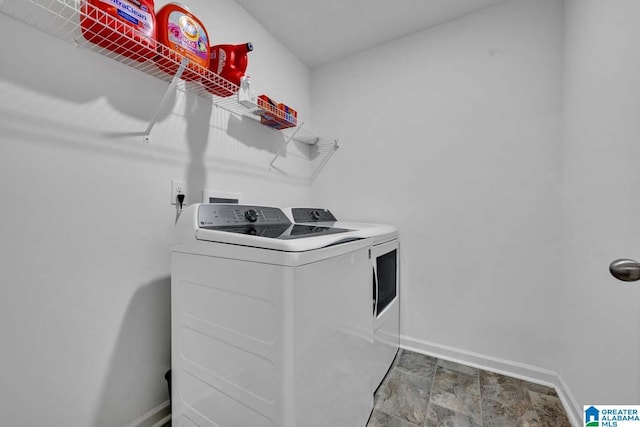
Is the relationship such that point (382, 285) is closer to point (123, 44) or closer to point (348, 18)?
point (123, 44)

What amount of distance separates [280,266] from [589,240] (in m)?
1.52

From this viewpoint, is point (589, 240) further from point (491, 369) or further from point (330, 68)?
point (330, 68)

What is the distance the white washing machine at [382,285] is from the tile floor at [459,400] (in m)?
0.14

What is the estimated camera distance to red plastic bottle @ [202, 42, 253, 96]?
140cm

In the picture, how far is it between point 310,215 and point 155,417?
143 centimetres

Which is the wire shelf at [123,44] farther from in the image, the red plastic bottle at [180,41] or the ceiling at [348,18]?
the ceiling at [348,18]

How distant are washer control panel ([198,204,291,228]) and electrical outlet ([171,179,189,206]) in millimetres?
299

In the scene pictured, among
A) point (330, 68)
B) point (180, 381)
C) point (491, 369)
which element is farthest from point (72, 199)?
point (491, 369)

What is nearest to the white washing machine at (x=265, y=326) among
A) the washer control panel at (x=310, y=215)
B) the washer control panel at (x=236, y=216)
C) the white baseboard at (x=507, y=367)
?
the washer control panel at (x=236, y=216)

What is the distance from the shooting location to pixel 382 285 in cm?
178

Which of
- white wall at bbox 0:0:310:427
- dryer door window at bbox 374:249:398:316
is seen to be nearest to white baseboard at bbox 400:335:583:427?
dryer door window at bbox 374:249:398:316

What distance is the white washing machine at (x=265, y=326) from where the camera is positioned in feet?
2.81

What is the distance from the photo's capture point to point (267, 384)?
88 centimetres

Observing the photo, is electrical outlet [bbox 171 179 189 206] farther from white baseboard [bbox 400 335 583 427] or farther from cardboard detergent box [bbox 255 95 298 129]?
white baseboard [bbox 400 335 583 427]
